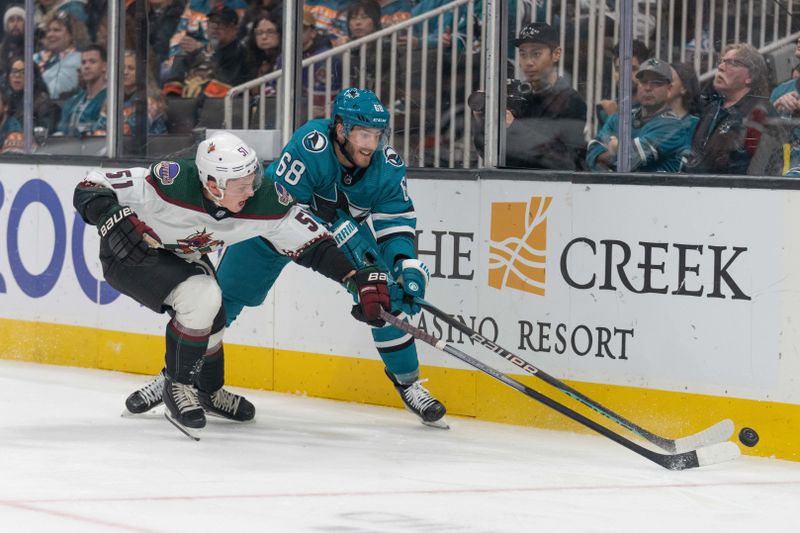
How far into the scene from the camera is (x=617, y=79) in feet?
16.3

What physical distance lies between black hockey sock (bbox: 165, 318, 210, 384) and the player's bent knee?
0.03 meters

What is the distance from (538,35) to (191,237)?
1.41m

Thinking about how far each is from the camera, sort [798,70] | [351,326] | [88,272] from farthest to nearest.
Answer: [88,272]
[351,326]
[798,70]

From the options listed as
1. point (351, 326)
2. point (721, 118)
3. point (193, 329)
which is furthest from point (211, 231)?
point (721, 118)

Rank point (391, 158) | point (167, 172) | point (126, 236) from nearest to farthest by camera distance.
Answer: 1. point (126, 236)
2. point (167, 172)
3. point (391, 158)

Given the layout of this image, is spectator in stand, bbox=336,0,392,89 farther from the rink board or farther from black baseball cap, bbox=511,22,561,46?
black baseball cap, bbox=511,22,561,46

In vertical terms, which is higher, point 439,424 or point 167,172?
point 167,172

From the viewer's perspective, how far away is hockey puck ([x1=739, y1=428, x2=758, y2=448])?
15.1 ft

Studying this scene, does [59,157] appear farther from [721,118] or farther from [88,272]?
[721,118]

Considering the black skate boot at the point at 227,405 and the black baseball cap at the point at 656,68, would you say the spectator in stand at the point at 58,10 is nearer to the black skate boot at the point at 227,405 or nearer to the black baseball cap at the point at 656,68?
the black skate boot at the point at 227,405

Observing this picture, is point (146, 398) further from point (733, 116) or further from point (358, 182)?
Answer: point (733, 116)

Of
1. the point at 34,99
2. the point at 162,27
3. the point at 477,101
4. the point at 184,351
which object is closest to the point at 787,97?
the point at 477,101

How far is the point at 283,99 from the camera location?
5852mm

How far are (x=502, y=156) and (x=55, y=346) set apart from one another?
2.35 meters
